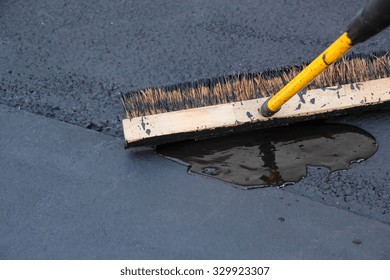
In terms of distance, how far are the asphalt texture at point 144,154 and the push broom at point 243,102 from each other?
19cm

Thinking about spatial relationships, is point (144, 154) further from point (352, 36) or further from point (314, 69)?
point (352, 36)

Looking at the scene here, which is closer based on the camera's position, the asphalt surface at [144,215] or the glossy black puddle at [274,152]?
the asphalt surface at [144,215]

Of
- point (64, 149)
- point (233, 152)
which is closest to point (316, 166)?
point (233, 152)

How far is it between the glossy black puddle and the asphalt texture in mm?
54

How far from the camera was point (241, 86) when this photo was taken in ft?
9.34

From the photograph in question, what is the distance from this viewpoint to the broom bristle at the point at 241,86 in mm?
2801

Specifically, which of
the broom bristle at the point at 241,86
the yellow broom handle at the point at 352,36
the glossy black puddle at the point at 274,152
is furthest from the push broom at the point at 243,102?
the yellow broom handle at the point at 352,36

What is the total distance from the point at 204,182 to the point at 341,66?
0.92 m

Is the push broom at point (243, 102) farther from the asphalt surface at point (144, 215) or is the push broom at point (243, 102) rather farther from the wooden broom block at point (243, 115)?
the asphalt surface at point (144, 215)

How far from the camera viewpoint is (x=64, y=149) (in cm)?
297

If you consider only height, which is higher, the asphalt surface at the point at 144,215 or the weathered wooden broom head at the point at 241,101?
the weathered wooden broom head at the point at 241,101

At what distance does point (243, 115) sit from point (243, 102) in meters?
0.07

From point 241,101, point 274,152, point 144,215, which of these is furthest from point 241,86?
point 144,215

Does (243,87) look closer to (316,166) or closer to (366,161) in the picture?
(316,166)
